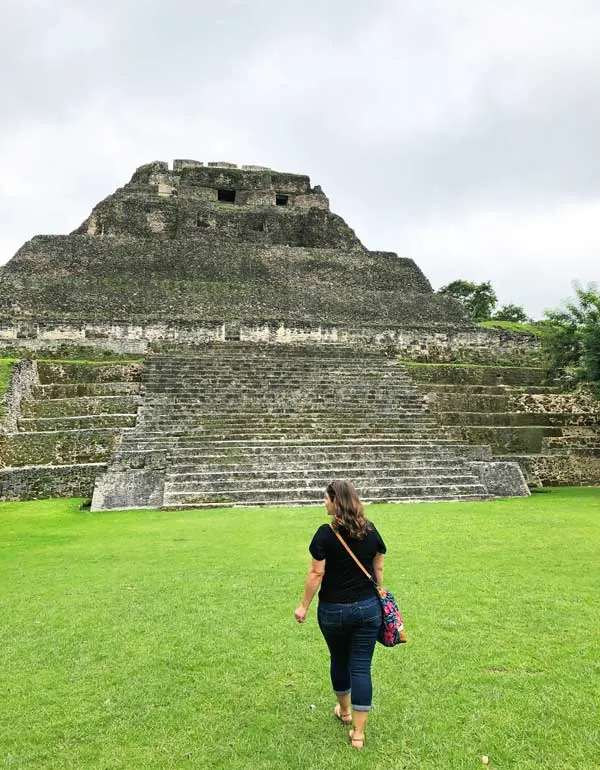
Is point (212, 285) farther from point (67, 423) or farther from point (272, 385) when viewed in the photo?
point (67, 423)

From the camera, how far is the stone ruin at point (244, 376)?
1034cm

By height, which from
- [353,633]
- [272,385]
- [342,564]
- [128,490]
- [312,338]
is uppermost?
[312,338]

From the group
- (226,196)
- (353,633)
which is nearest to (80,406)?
(353,633)

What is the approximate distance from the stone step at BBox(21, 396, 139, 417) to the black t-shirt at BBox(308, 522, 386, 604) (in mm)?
9806

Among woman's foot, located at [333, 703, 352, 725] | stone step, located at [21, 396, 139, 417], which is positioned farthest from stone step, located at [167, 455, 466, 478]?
woman's foot, located at [333, 703, 352, 725]

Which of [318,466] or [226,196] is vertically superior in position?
[226,196]

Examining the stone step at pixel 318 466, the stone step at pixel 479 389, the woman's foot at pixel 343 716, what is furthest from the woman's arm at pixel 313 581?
the stone step at pixel 479 389

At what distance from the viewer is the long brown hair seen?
2900mm

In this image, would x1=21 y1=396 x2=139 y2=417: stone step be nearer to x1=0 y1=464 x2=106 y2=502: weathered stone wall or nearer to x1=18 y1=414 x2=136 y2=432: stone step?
x1=18 y1=414 x2=136 y2=432: stone step

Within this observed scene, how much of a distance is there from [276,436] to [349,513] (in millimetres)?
8706

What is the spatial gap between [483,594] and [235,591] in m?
1.91

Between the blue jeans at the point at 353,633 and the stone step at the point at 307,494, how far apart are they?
6758 millimetres

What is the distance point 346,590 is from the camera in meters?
2.90

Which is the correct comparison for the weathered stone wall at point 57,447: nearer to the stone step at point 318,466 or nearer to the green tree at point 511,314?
the stone step at point 318,466
